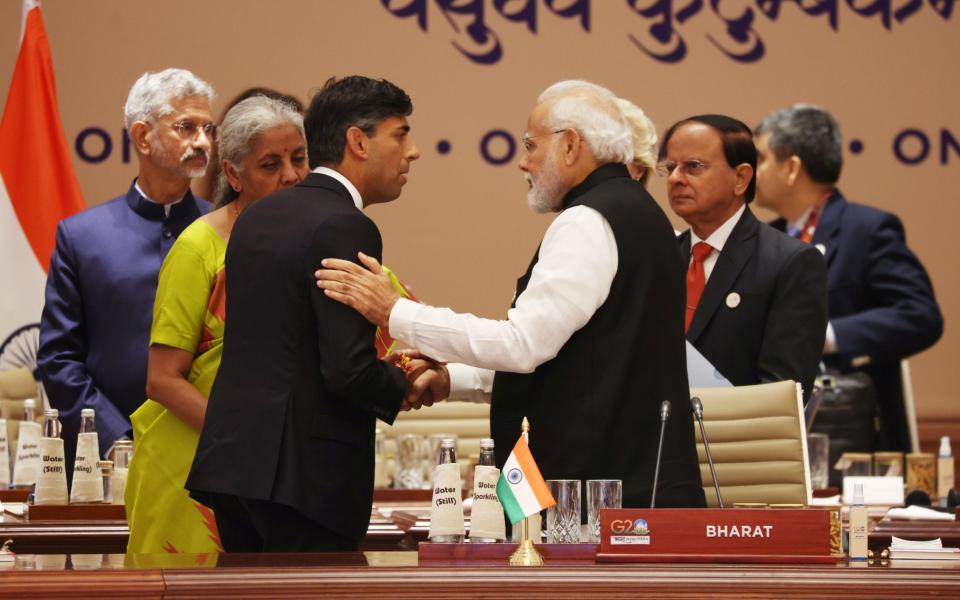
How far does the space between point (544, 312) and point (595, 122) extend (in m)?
0.45

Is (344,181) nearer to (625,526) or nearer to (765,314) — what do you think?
(625,526)

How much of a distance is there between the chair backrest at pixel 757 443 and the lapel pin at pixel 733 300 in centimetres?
25

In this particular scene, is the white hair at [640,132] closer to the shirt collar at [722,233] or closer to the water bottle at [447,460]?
the shirt collar at [722,233]

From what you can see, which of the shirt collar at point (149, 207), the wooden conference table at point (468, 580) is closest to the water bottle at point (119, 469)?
the shirt collar at point (149, 207)

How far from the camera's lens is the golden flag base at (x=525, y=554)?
2.46m

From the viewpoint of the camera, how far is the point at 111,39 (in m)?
6.34

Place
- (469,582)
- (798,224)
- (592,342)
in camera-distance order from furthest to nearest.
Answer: (798,224) < (592,342) < (469,582)

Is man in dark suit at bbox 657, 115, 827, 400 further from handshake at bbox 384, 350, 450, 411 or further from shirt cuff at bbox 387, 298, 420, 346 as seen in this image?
shirt cuff at bbox 387, 298, 420, 346

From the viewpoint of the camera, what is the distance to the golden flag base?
2.46m

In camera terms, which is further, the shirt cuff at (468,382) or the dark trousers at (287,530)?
the shirt cuff at (468,382)

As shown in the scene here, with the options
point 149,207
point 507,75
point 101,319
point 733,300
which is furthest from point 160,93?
point 507,75

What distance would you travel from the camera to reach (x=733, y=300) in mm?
3660

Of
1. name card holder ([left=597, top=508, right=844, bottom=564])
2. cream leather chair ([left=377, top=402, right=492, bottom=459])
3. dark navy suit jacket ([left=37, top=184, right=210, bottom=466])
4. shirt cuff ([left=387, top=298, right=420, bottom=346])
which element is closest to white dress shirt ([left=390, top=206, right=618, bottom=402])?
shirt cuff ([left=387, top=298, right=420, bottom=346])

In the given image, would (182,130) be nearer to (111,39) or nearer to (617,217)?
(617,217)
